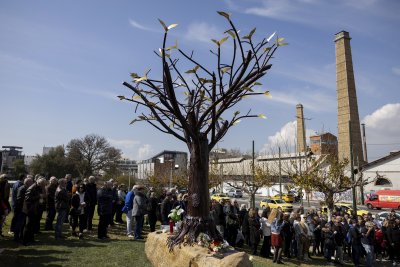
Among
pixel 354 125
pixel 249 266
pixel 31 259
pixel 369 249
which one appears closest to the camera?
pixel 249 266

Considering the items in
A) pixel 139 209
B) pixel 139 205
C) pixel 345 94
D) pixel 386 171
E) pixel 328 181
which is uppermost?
pixel 345 94

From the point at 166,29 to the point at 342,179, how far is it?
16998mm

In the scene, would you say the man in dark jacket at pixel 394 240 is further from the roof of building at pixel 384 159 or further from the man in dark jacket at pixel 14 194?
the roof of building at pixel 384 159

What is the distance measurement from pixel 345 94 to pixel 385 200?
22433 millimetres

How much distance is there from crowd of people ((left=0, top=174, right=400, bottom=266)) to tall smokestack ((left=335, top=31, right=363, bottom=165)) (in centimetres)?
4176

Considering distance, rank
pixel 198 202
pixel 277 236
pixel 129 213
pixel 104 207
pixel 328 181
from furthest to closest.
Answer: pixel 328 181
pixel 129 213
pixel 277 236
pixel 104 207
pixel 198 202

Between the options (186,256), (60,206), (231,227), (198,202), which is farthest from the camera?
(231,227)

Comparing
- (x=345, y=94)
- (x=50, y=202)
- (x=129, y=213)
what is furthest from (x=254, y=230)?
(x=345, y=94)

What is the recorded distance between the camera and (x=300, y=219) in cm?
1323

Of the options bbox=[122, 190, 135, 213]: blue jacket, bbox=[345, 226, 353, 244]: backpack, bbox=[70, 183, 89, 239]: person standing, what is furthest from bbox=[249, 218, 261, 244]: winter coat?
bbox=[70, 183, 89, 239]: person standing

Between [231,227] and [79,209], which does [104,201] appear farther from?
[231,227]

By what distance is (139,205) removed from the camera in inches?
424

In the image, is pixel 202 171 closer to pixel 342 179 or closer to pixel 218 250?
pixel 218 250

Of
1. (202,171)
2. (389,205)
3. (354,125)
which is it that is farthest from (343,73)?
(202,171)
